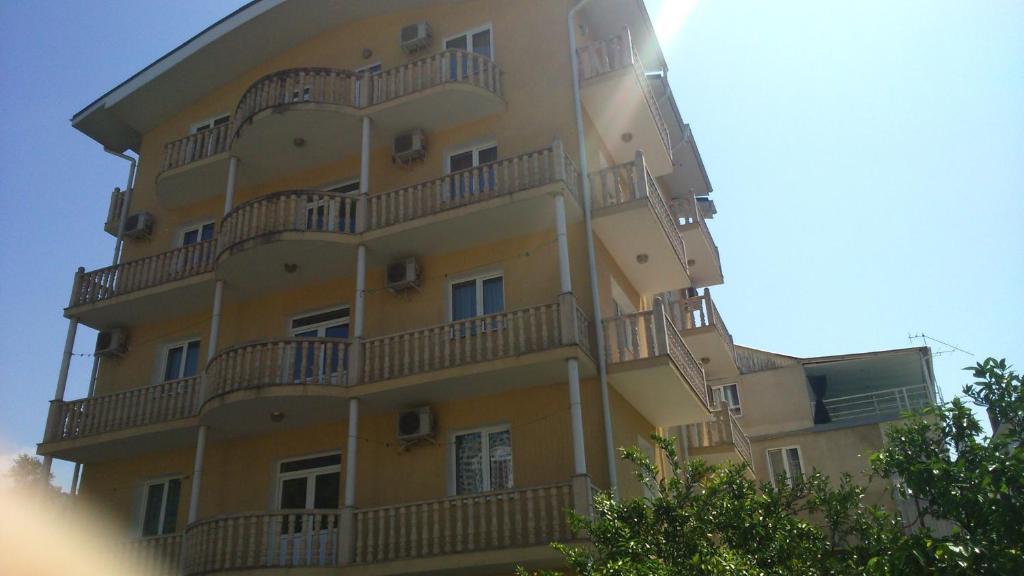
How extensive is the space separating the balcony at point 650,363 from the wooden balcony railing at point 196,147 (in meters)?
10.7

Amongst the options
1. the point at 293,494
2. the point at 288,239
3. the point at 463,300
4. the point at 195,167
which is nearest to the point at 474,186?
the point at 463,300

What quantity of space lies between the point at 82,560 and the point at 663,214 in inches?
537

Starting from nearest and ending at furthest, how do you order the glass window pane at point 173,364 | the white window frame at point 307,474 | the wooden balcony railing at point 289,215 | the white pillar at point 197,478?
the white pillar at point 197,478 → the white window frame at point 307,474 → the wooden balcony railing at point 289,215 → the glass window pane at point 173,364

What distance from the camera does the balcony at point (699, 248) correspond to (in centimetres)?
2509

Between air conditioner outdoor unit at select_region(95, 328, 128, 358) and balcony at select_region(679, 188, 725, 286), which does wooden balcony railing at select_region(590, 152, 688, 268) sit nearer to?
balcony at select_region(679, 188, 725, 286)

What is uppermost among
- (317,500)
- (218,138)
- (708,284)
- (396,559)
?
(218,138)

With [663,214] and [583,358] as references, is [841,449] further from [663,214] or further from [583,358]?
[583,358]

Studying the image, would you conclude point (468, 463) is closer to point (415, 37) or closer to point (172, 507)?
point (172, 507)

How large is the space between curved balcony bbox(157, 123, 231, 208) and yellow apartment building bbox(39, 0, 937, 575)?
2.9 inches

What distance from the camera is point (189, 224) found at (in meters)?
22.4

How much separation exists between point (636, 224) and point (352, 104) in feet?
21.7

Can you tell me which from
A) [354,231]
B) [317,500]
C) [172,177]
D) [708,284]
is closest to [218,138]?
[172,177]

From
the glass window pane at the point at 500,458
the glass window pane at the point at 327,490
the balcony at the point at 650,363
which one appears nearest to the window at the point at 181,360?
the glass window pane at the point at 327,490

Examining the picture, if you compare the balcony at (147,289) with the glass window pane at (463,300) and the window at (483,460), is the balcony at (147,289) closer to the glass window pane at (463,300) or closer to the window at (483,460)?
the glass window pane at (463,300)
